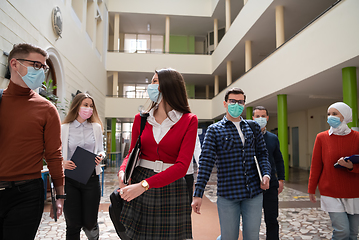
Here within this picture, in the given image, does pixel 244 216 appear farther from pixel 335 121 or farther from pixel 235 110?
pixel 335 121

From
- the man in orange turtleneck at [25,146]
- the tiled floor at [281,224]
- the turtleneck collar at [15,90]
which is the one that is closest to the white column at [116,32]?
the tiled floor at [281,224]

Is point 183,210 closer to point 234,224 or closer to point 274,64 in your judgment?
point 234,224

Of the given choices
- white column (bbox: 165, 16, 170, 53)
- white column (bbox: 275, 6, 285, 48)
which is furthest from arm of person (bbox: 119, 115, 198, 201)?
white column (bbox: 165, 16, 170, 53)

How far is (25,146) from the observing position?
1863 millimetres

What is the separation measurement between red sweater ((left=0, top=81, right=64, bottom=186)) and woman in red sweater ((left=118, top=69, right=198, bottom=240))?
1.98 feet

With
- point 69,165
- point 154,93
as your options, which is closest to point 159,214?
point 154,93

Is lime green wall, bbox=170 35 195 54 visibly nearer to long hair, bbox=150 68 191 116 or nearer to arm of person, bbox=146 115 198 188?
long hair, bbox=150 68 191 116

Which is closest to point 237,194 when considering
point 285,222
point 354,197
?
point 354,197

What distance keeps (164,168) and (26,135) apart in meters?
0.98

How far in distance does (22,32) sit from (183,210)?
6431mm

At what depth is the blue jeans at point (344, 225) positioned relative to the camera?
2773 mm

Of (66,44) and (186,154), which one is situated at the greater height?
(66,44)

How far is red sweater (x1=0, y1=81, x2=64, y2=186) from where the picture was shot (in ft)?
5.97

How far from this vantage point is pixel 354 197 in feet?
9.31
